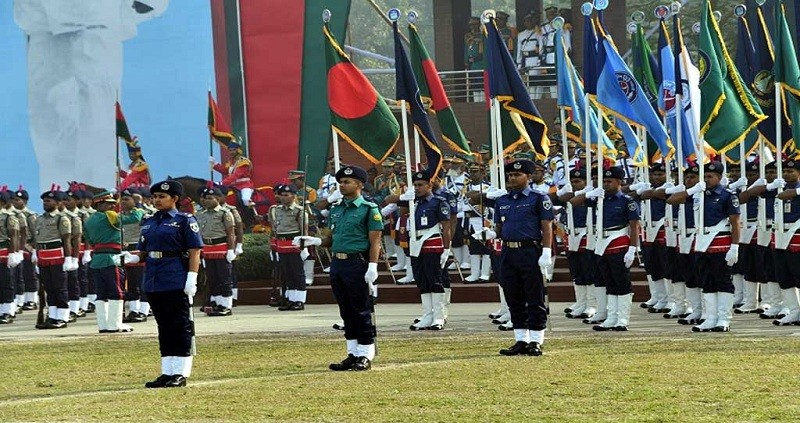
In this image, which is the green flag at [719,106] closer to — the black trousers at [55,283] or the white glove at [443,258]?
the white glove at [443,258]

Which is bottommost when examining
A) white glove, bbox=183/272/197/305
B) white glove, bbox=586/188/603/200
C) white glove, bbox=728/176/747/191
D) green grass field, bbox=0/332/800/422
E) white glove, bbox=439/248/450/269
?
green grass field, bbox=0/332/800/422

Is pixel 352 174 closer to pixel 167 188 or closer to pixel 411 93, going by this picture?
pixel 167 188

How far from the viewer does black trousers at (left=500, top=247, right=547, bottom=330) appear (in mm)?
15609

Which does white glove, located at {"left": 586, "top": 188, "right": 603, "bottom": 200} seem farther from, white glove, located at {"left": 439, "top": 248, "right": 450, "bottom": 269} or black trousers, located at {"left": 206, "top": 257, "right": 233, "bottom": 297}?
black trousers, located at {"left": 206, "top": 257, "right": 233, "bottom": 297}

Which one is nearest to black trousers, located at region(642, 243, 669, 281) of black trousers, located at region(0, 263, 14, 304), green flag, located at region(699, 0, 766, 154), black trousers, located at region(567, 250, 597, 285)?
black trousers, located at region(567, 250, 597, 285)

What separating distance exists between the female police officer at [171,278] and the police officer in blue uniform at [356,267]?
1527mm

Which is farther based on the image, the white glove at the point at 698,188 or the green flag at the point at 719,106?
the green flag at the point at 719,106

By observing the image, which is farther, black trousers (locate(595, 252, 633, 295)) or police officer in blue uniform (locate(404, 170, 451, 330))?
police officer in blue uniform (locate(404, 170, 451, 330))

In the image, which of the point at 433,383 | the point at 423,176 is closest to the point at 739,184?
the point at 423,176

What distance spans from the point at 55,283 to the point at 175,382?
975cm

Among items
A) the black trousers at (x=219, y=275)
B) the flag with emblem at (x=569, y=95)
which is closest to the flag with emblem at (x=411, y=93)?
the flag with emblem at (x=569, y=95)

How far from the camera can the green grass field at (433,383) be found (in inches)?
456

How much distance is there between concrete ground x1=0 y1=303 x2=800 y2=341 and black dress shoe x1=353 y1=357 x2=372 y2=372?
12.6 ft

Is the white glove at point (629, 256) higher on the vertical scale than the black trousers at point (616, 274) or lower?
Answer: higher
